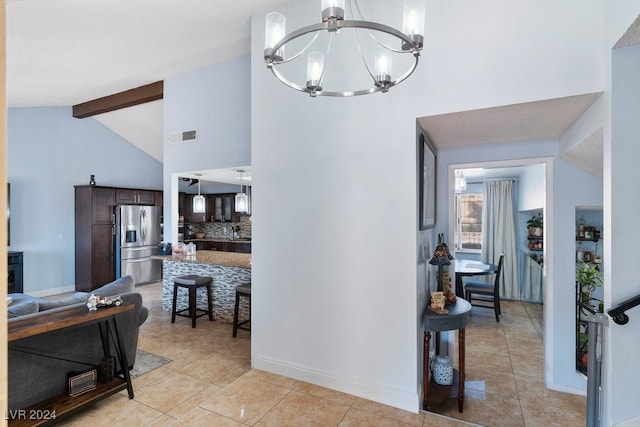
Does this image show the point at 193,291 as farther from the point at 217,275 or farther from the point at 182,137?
the point at 182,137

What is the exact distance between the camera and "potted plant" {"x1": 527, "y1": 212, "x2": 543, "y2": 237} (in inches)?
226

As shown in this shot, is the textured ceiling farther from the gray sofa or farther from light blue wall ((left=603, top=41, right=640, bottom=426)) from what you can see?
the gray sofa

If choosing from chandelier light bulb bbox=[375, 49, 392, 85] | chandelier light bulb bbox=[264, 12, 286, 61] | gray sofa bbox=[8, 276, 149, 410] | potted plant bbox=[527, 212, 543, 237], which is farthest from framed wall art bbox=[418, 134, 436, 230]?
potted plant bbox=[527, 212, 543, 237]

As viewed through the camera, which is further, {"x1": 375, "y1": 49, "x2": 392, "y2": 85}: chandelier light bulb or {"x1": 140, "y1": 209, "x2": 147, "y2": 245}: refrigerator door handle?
{"x1": 140, "y1": 209, "x2": 147, "y2": 245}: refrigerator door handle

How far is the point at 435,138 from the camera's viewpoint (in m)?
3.09

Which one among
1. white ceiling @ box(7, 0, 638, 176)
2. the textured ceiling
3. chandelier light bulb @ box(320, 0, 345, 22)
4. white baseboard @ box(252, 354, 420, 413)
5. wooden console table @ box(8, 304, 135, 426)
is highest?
white ceiling @ box(7, 0, 638, 176)

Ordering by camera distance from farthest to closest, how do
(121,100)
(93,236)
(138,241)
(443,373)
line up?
(138,241), (93,236), (121,100), (443,373)

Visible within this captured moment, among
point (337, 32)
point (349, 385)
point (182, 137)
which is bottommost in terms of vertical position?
point (349, 385)

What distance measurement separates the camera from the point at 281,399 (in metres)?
2.62

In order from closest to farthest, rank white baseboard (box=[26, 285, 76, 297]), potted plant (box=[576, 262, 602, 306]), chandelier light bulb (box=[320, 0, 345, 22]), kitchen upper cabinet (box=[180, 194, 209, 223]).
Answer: chandelier light bulb (box=[320, 0, 345, 22])
potted plant (box=[576, 262, 602, 306])
white baseboard (box=[26, 285, 76, 297])
kitchen upper cabinet (box=[180, 194, 209, 223])

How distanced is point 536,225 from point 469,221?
1430 millimetres

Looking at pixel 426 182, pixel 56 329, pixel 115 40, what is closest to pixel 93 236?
pixel 115 40

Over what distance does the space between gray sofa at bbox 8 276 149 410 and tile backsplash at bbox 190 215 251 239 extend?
601cm

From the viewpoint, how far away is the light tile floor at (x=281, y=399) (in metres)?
2.38
